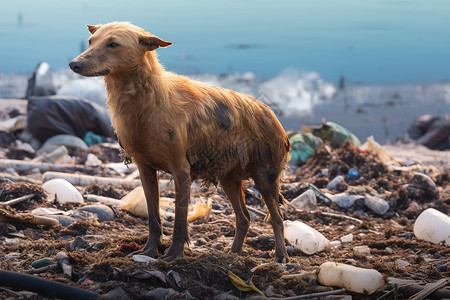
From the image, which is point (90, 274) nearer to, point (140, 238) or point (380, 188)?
point (140, 238)

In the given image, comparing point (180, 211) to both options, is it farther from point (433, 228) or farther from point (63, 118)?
point (63, 118)

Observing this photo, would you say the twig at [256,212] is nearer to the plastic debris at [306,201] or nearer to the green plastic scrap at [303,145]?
the plastic debris at [306,201]

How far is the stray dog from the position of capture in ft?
14.5

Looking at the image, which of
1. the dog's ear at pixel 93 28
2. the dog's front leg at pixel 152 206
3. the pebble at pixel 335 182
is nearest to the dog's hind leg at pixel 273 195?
the dog's front leg at pixel 152 206

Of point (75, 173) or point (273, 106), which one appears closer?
point (273, 106)

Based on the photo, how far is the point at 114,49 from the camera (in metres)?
4.35

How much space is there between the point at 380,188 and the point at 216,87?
447 centimetres

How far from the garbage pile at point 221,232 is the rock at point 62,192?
2 centimetres

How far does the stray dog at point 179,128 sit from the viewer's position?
443cm

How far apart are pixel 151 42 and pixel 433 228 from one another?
3832 millimetres

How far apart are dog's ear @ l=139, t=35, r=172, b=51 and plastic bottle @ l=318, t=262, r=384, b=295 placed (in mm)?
2126

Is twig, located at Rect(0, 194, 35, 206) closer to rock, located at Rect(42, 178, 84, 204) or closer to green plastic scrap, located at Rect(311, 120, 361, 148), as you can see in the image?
rock, located at Rect(42, 178, 84, 204)

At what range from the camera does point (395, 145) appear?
49.8 ft

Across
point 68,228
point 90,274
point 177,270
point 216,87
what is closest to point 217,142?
point 216,87
